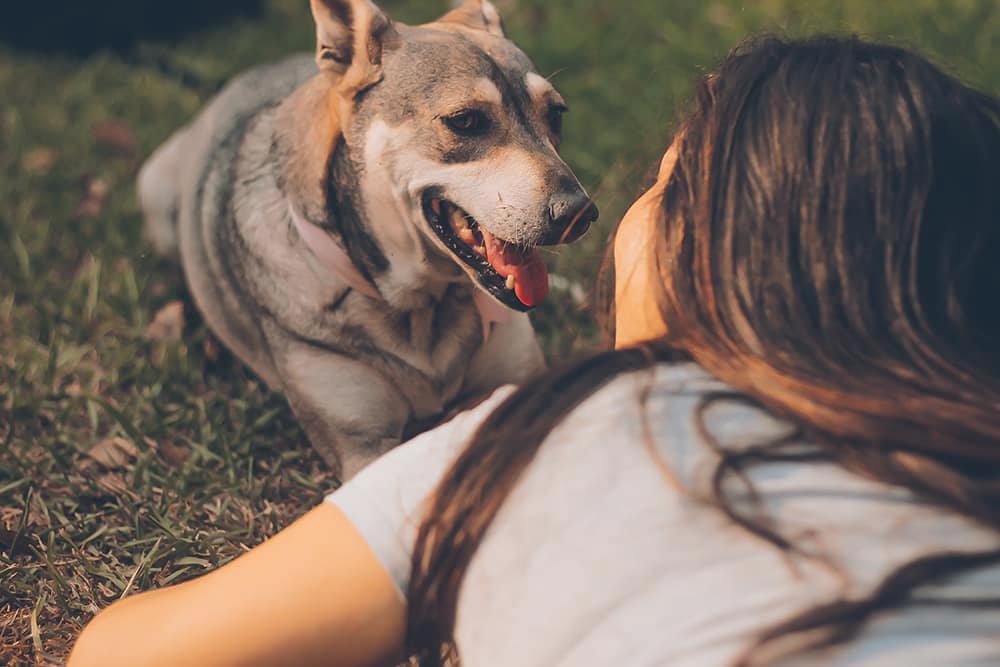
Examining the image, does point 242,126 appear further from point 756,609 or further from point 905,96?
point 756,609

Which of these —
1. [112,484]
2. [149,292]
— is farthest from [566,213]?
[149,292]

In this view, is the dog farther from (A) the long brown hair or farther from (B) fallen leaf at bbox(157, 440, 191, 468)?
(A) the long brown hair

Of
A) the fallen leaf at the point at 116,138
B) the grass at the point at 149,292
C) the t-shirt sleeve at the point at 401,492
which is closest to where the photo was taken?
the t-shirt sleeve at the point at 401,492

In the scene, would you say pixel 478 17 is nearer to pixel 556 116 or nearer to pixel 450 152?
pixel 556 116

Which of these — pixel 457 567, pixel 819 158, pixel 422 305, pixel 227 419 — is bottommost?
pixel 227 419

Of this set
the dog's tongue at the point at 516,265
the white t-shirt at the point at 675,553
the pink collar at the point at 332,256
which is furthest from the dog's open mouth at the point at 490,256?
the white t-shirt at the point at 675,553

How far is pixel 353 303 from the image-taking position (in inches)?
97.8

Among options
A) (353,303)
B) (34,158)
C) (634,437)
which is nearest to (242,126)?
(353,303)

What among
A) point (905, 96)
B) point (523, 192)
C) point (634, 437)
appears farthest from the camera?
point (523, 192)

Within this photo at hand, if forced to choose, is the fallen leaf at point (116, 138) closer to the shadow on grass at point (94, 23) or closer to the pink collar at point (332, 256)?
the shadow on grass at point (94, 23)

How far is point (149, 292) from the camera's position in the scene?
129 inches

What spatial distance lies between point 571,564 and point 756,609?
0.21 meters

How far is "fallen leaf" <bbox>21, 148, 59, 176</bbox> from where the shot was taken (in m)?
3.85

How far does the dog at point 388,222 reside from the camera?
7.37 feet
